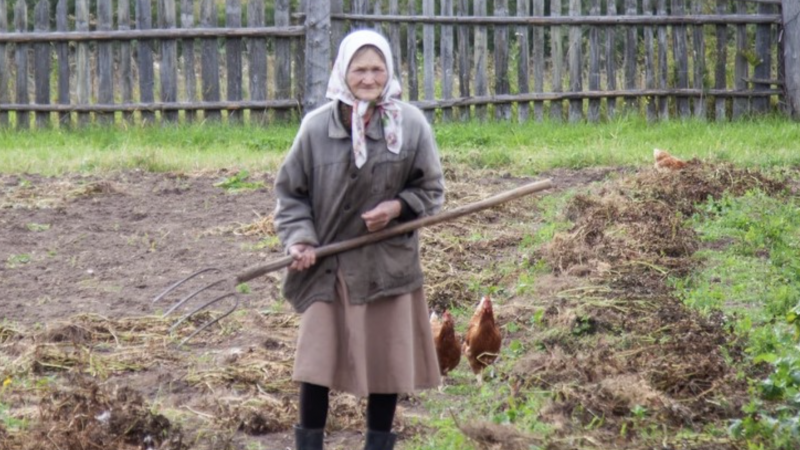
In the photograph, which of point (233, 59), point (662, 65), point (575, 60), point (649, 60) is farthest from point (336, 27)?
point (662, 65)

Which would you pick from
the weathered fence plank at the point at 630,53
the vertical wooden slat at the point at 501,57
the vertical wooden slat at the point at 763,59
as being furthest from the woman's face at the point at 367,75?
the vertical wooden slat at the point at 763,59

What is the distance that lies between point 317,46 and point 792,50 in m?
4.89

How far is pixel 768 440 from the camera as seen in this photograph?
478 centimetres

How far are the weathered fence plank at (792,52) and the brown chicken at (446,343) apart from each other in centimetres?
930

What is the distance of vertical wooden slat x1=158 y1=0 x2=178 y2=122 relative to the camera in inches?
539

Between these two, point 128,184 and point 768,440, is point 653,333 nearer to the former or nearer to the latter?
point 768,440

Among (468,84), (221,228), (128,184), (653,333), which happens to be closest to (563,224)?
(221,228)

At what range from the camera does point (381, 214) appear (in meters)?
4.76

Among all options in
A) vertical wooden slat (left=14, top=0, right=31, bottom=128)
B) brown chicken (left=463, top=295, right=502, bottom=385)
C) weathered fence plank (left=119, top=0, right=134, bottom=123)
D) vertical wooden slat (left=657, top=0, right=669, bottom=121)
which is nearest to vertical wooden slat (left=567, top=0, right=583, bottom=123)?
vertical wooden slat (left=657, top=0, right=669, bottom=121)

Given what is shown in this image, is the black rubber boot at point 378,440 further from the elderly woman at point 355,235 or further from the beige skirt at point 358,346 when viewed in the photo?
the beige skirt at point 358,346

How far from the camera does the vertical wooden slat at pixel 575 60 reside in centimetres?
1428

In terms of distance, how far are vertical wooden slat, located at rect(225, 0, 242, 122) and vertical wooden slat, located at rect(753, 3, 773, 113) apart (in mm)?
5375

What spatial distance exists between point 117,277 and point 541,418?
11.9 feet

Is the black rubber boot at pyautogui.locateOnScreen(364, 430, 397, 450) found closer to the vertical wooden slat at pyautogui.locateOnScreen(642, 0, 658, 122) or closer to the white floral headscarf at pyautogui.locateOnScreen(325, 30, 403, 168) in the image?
the white floral headscarf at pyautogui.locateOnScreen(325, 30, 403, 168)
